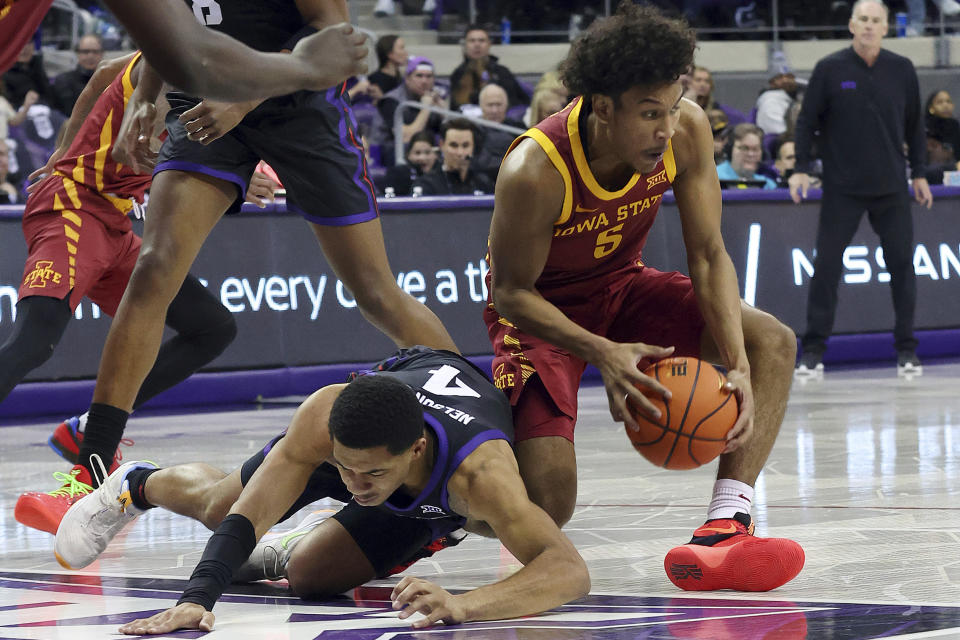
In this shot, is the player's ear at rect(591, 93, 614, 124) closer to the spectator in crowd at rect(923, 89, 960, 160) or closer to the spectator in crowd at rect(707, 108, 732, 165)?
the spectator in crowd at rect(707, 108, 732, 165)

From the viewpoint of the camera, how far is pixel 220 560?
347 cm

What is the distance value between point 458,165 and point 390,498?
7.18 metres

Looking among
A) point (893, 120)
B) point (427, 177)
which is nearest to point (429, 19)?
point (427, 177)

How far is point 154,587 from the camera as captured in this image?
4043 mm

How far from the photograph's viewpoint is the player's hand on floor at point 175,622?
3.32 metres

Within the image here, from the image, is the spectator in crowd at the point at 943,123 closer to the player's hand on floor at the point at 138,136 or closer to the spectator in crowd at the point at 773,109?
the spectator in crowd at the point at 773,109

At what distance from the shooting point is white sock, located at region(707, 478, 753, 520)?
4188 millimetres

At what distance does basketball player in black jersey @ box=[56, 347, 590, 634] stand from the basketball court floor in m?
0.08

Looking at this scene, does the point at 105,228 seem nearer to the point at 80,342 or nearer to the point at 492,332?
the point at 492,332

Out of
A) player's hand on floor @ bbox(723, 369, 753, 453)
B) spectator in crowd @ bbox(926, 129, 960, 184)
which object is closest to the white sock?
player's hand on floor @ bbox(723, 369, 753, 453)

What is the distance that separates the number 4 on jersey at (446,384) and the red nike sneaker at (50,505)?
4.60ft

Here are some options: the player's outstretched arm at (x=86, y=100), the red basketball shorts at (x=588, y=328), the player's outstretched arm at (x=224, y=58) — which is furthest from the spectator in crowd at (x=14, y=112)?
the player's outstretched arm at (x=224, y=58)

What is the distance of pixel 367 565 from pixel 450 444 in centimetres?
54

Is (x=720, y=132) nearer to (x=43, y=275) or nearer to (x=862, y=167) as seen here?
(x=862, y=167)
